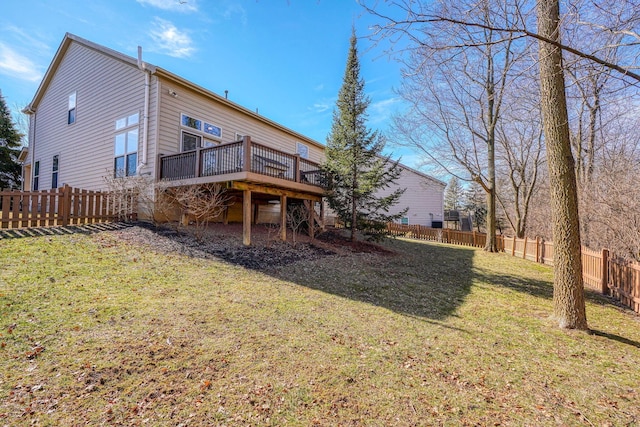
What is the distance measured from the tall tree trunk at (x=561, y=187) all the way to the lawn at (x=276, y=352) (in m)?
0.48

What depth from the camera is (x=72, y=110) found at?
13.1 m

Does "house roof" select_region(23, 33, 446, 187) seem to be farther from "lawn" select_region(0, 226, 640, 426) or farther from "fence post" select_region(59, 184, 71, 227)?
"lawn" select_region(0, 226, 640, 426)

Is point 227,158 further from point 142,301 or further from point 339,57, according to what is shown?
point 339,57

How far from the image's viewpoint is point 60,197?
8.51 meters

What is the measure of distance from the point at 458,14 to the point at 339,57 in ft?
29.4

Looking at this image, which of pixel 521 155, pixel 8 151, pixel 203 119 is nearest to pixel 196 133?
pixel 203 119

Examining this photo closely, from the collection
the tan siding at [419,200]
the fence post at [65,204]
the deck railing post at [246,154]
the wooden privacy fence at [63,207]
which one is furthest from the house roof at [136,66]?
the tan siding at [419,200]

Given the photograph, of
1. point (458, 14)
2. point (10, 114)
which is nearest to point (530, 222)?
point (458, 14)

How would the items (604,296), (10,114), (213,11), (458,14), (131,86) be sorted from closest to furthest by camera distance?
(458,14)
(213,11)
(604,296)
(131,86)
(10,114)

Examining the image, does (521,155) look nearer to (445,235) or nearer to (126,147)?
(445,235)

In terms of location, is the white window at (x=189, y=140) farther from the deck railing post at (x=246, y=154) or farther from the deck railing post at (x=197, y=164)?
the deck railing post at (x=246, y=154)

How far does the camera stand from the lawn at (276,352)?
8.56 feet

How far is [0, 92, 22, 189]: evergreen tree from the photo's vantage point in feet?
69.6

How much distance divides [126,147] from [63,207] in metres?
3.17
